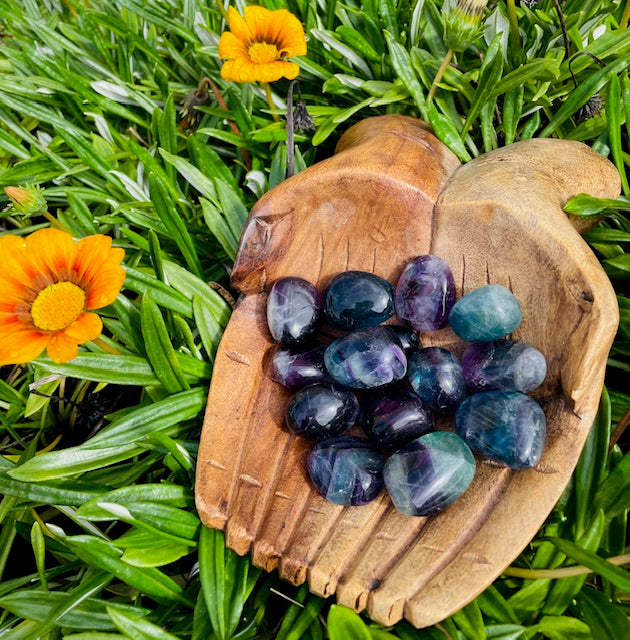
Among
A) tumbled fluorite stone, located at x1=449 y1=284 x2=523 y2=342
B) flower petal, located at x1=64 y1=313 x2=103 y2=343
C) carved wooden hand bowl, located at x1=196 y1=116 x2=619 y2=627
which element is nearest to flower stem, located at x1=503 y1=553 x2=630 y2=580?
carved wooden hand bowl, located at x1=196 y1=116 x2=619 y2=627

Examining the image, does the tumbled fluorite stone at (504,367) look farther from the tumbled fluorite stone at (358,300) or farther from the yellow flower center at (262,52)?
the yellow flower center at (262,52)

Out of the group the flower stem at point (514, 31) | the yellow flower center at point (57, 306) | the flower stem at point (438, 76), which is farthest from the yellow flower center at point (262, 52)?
the yellow flower center at point (57, 306)

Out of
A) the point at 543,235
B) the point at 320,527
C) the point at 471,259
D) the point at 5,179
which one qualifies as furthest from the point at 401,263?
the point at 5,179

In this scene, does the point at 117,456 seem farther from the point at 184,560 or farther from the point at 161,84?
the point at 161,84

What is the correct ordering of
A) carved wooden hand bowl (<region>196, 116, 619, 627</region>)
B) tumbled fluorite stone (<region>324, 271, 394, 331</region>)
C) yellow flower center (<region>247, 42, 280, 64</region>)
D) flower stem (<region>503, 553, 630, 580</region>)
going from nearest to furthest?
carved wooden hand bowl (<region>196, 116, 619, 627</region>) < flower stem (<region>503, 553, 630, 580</region>) < tumbled fluorite stone (<region>324, 271, 394, 331</region>) < yellow flower center (<region>247, 42, 280, 64</region>)

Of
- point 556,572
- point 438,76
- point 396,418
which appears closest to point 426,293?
point 396,418

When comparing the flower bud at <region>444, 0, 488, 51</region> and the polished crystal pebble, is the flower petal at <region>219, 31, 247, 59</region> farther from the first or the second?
the polished crystal pebble

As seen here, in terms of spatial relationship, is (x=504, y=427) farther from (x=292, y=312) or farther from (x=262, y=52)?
(x=262, y=52)
